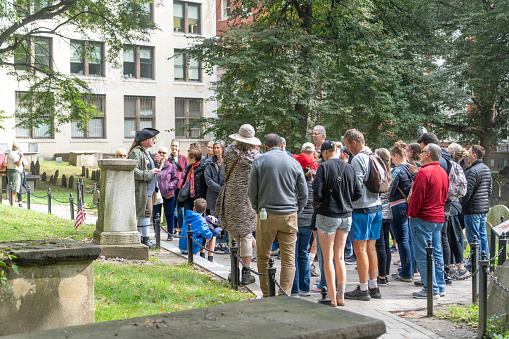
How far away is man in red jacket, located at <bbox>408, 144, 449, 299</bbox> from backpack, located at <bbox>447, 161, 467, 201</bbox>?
136 cm

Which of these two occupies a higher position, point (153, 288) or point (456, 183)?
point (456, 183)

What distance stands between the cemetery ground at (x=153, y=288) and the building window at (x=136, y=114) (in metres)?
32.4

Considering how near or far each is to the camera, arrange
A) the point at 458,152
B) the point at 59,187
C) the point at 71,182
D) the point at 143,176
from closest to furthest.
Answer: the point at 458,152 → the point at 143,176 → the point at 71,182 → the point at 59,187

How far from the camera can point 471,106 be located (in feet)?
100

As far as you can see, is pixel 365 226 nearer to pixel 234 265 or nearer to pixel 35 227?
pixel 234 265

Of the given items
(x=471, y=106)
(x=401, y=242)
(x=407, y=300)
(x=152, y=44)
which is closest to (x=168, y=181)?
(x=401, y=242)

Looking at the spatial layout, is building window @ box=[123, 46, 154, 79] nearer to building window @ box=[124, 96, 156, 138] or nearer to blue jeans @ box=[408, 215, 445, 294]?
building window @ box=[124, 96, 156, 138]

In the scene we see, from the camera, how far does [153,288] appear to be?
7574 millimetres

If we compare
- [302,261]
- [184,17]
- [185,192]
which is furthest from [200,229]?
[184,17]

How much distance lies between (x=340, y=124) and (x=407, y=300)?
1664 centimetres

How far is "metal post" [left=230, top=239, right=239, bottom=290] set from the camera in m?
7.85

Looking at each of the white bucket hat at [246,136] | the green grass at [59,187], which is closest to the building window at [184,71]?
the green grass at [59,187]

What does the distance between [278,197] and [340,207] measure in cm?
84

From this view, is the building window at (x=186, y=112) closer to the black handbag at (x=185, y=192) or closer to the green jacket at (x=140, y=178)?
the black handbag at (x=185, y=192)
